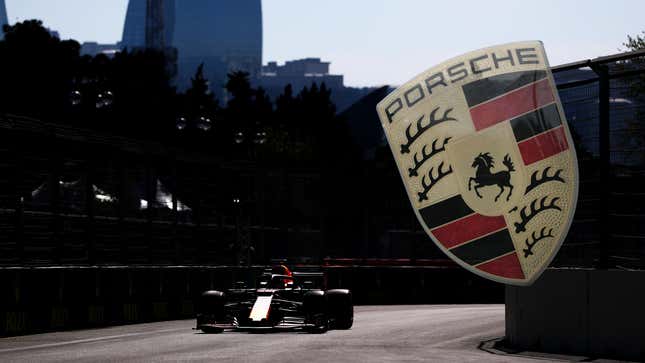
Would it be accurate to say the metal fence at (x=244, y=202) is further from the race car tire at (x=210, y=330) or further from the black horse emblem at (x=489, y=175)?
the race car tire at (x=210, y=330)

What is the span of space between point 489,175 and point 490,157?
21cm

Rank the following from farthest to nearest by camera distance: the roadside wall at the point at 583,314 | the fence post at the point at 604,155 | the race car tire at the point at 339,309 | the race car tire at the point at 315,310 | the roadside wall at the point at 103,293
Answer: the roadside wall at the point at 103,293 → the race car tire at the point at 339,309 → the race car tire at the point at 315,310 → the fence post at the point at 604,155 → the roadside wall at the point at 583,314

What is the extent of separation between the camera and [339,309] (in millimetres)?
19797

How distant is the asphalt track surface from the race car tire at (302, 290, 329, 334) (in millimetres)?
215

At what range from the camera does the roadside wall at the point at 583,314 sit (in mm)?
13531

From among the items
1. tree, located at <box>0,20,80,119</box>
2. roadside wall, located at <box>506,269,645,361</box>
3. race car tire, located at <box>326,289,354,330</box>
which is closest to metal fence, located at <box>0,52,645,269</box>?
roadside wall, located at <box>506,269,645,361</box>

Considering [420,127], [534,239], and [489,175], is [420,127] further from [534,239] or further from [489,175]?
[534,239]

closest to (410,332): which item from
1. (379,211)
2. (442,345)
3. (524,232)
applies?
(442,345)

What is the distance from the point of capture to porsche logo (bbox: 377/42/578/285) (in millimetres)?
13820

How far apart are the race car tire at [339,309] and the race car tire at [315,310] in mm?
877

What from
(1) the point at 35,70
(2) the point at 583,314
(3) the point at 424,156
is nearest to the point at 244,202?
(3) the point at 424,156

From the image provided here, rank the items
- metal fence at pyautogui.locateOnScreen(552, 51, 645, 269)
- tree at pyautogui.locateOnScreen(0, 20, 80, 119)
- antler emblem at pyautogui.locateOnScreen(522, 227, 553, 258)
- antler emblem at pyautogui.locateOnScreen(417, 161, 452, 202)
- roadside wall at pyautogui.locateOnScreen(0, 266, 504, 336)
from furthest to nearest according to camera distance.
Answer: tree at pyautogui.locateOnScreen(0, 20, 80, 119), roadside wall at pyautogui.locateOnScreen(0, 266, 504, 336), antler emblem at pyautogui.locateOnScreen(417, 161, 452, 202), metal fence at pyautogui.locateOnScreen(552, 51, 645, 269), antler emblem at pyautogui.locateOnScreen(522, 227, 553, 258)

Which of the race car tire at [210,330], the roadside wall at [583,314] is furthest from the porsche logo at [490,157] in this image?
the race car tire at [210,330]

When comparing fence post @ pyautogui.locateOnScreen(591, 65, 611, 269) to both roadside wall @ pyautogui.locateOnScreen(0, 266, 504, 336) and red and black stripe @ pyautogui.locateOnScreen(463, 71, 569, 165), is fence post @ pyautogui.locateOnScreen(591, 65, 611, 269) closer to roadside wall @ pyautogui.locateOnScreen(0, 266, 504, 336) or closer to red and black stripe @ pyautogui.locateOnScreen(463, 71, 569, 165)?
red and black stripe @ pyautogui.locateOnScreen(463, 71, 569, 165)
